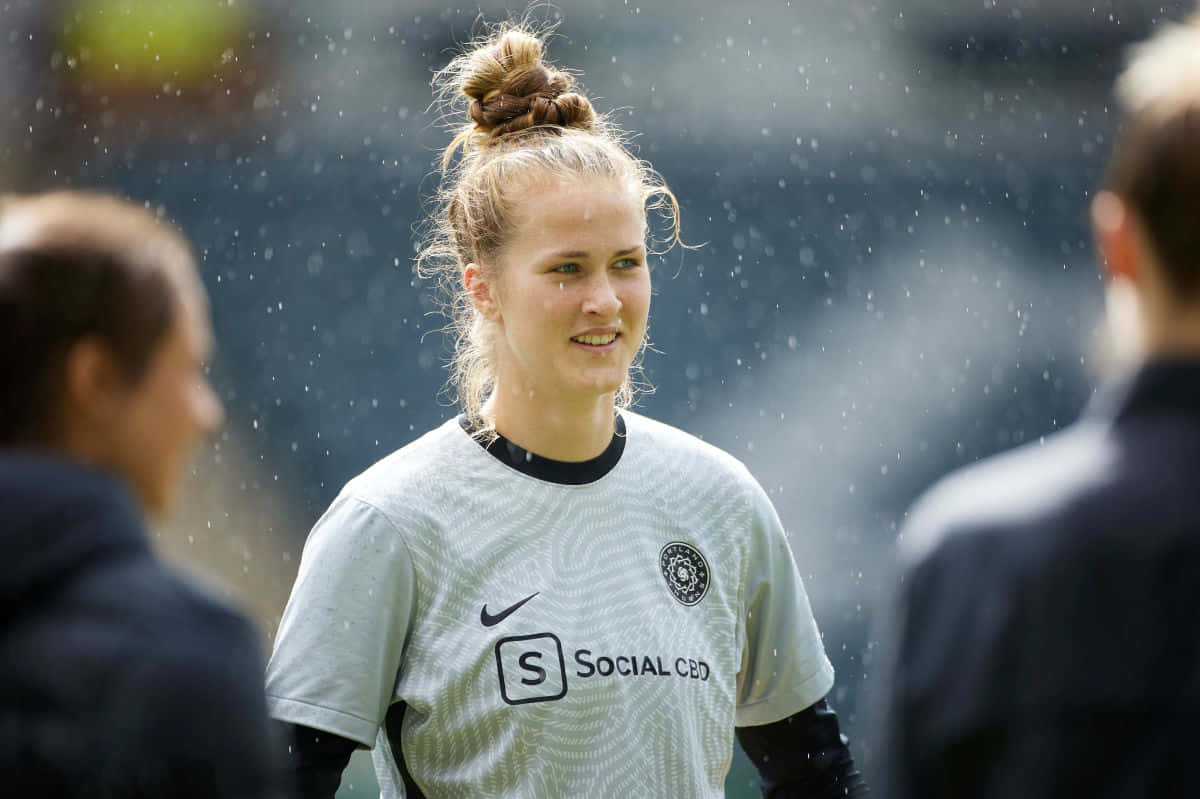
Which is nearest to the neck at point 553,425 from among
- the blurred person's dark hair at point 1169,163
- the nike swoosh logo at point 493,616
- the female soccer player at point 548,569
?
the female soccer player at point 548,569

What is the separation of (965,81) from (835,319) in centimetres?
174

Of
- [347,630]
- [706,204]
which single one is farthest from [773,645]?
[706,204]

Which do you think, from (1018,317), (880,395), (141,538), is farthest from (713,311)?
(141,538)

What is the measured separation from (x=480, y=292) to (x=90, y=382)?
55.0 inches

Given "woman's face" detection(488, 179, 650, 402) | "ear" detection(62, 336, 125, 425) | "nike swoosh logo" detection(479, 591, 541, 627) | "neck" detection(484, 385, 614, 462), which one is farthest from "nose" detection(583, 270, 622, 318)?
"ear" detection(62, 336, 125, 425)

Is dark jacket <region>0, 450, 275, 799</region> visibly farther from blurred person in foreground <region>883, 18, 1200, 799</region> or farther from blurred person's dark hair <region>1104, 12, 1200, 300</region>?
blurred person's dark hair <region>1104, 12, 1200, 300</region>

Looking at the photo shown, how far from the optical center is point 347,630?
2268mm

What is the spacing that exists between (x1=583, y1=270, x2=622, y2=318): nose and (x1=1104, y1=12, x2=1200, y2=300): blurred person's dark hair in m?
1.27

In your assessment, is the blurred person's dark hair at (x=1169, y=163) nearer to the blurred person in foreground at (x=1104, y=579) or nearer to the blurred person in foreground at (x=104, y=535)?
the blurred person in foreground at (x=1104, y=579)

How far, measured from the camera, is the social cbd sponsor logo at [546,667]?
2.29 meters

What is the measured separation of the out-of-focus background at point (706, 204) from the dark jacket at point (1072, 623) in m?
5.90

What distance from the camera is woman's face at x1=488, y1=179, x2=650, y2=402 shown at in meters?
2.50

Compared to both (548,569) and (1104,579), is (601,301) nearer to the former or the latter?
(548,569)

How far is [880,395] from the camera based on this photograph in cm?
780
